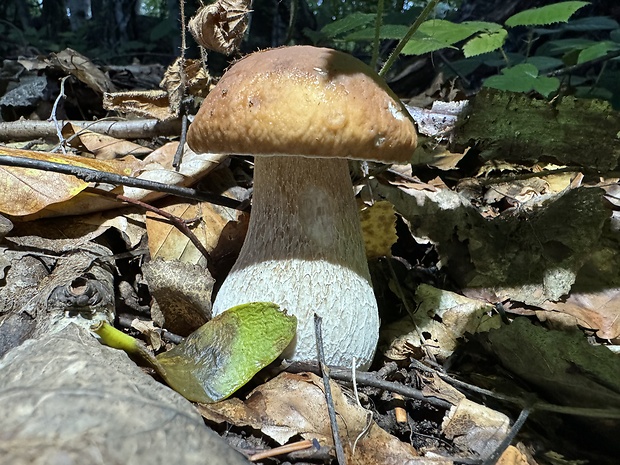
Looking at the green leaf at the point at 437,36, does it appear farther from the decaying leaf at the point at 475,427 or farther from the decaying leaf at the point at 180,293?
the decaying leaf at the point at 475,427

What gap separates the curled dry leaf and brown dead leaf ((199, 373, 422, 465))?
5.07ft

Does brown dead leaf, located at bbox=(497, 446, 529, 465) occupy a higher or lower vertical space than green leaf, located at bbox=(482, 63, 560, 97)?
lower

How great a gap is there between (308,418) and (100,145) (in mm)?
2299

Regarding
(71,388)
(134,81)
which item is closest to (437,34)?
(71,388)

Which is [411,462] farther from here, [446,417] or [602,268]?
[602,268]

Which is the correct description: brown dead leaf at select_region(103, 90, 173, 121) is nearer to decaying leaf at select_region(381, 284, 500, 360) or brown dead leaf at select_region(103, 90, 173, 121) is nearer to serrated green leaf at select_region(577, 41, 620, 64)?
decaying leaf at select_region(381, 284, 500, 360)

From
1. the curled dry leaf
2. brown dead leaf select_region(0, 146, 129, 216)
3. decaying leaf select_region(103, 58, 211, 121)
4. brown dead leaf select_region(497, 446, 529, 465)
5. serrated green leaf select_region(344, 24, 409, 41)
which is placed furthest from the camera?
decaying leaf select_region(103, 58, 211, 121)

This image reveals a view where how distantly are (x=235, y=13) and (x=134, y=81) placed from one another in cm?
358

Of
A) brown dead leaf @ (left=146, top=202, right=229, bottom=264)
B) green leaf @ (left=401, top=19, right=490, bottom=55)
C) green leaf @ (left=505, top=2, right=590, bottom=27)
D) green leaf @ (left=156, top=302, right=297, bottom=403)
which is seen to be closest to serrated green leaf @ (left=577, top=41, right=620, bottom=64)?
green leaf @ (left=505, top=2, right=590, bottom=27)

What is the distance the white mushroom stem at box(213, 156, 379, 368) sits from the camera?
1.79 metres

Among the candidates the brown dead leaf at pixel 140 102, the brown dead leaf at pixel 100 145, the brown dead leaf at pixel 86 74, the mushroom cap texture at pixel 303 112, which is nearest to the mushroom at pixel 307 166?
the mushroom cap texture at pixel 303 112

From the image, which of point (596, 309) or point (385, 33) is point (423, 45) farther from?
point (596, 309)

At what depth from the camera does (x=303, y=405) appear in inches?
59.5

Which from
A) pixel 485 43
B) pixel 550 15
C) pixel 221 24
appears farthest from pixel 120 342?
pixel 550 15
